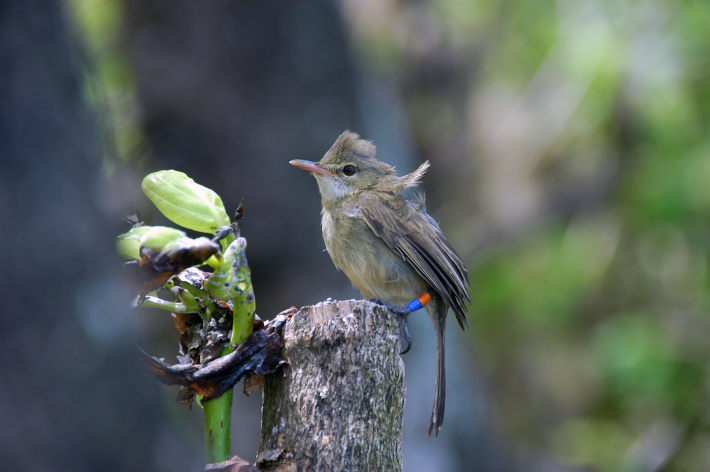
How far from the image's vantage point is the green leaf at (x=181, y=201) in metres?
2.26

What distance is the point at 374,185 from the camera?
181 inches

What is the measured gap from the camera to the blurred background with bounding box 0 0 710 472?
7.45 metres

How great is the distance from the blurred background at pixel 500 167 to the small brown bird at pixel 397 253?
167cm

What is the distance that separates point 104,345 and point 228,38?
6449 millimetres

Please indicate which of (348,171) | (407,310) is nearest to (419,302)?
(407,310)

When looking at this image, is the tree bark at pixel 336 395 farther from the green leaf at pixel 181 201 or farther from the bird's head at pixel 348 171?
the bird's head at pixel 348 171

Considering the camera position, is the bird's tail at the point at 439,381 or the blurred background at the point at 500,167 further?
the blurred background at the point at 500,167

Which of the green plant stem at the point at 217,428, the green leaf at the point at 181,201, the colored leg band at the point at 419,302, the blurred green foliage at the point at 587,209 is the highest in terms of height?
the blurred green foliage at the point at 587,209

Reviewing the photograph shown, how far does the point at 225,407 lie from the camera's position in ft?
7.88

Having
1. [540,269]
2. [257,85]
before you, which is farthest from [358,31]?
[540,269]

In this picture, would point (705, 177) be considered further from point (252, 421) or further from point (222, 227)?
point (222, 227)

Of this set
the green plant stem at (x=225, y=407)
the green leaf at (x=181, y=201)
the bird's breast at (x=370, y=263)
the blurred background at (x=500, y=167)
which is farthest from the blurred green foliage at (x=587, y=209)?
the green leaf at (x=181, y=201)

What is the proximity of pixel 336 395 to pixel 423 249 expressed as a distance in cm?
181

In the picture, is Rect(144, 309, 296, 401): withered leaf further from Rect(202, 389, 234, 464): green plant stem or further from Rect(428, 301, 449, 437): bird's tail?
Rect(428, 301, 449, 437): bird's tail
